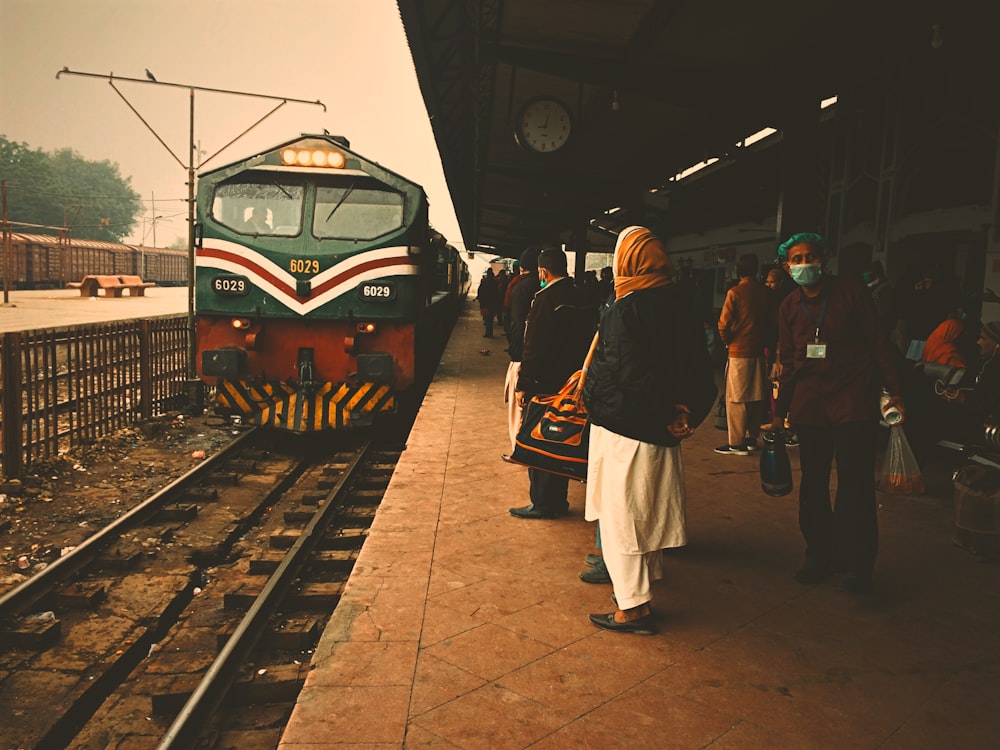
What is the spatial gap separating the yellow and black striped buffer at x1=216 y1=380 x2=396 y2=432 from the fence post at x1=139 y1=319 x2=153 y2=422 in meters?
1.91

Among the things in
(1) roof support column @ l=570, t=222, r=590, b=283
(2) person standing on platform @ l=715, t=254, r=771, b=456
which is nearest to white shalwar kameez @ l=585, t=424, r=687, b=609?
(2) person standing on platform @ l=715, t=254, r=771, b=456

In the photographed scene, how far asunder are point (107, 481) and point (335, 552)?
3.49 meters

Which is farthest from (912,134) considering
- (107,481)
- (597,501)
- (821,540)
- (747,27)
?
(107,481)

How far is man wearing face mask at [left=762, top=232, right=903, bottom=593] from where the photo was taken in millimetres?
4043

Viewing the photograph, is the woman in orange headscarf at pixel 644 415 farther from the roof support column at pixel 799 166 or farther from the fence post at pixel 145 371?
the fence post at pixel 145 371

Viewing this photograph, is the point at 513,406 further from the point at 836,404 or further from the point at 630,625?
the point at 630,625

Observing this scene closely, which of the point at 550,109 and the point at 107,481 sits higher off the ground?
the point at 550,109

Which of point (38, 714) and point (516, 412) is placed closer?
point (38, 714)

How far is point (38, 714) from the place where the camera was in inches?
155

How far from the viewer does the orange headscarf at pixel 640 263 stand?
370cm

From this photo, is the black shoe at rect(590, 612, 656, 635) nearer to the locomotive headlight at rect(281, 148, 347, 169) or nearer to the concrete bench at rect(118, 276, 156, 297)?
the locomotive headlight at rect(281, 148, 347, 169)

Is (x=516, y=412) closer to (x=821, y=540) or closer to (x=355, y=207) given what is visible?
(x=821, y=540)

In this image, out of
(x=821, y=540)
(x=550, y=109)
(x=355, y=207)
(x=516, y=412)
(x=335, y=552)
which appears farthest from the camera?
(x=550, y=109)

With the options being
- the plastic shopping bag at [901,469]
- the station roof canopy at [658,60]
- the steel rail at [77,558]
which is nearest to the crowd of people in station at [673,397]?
the plastic shopping bag at [901,469]
